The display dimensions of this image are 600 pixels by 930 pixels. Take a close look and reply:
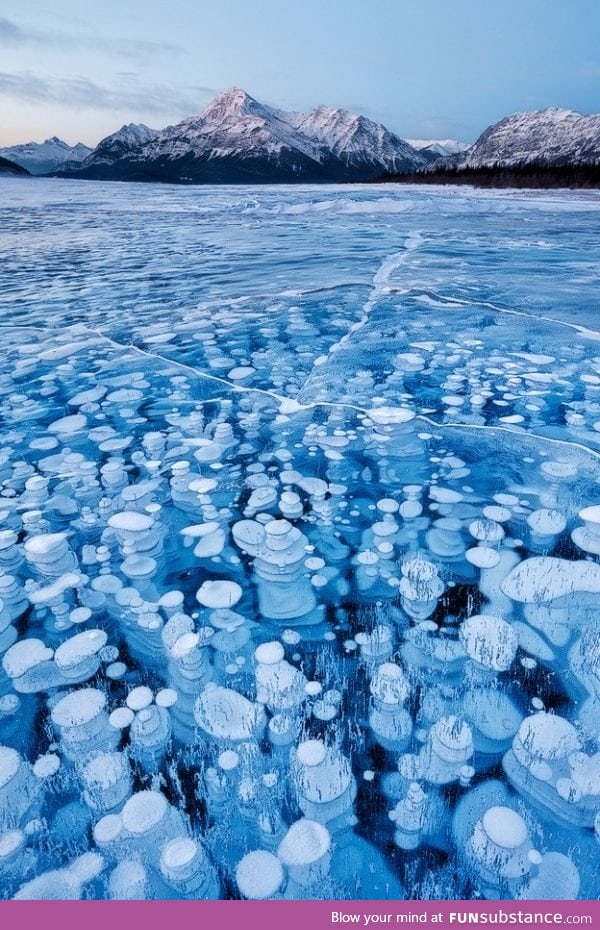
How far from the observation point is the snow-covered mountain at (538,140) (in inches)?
5979

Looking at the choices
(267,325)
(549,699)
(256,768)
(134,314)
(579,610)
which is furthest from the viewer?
(134,314)

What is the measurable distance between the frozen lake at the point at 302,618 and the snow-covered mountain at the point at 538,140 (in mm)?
170356

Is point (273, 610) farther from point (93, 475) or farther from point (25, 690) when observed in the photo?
point (93, 475)

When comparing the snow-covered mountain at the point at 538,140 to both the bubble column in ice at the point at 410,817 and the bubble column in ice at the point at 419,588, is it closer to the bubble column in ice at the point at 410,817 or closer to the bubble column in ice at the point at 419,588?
the bubble column in ice at the point at 419,588

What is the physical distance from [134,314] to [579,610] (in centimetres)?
520

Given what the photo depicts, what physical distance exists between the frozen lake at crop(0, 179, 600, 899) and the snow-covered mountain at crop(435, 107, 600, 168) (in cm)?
17036

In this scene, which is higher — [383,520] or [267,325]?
[267,325]

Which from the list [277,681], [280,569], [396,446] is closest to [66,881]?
[277,681]

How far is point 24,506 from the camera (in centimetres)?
250

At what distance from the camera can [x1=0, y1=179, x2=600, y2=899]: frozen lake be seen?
127cm

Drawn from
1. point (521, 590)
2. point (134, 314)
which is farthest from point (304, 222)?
point (521, 590)

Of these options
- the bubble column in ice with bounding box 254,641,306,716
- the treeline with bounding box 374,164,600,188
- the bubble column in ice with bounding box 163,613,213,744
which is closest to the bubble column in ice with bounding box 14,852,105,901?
the bubble column in ice with bounding box 163,613,213,744

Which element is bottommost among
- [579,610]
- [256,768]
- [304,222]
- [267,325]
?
[256,768]

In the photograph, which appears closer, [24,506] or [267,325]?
[24,506]
